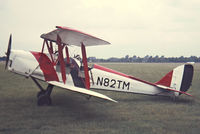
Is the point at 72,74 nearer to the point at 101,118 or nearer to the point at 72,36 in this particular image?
A: the point at 72,36

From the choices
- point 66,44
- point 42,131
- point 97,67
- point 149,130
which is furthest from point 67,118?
point 66,44

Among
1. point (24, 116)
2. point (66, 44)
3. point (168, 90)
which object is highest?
point (66, 44)

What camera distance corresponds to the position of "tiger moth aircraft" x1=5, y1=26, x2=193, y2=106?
6.33 m

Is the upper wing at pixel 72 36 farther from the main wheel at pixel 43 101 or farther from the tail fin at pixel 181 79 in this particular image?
the tail fin at pixel 181 79

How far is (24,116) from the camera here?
507cm

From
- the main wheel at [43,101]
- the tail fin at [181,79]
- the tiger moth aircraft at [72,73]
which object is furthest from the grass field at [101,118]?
the tail fin at [181,79]

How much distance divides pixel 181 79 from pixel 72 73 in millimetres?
4568

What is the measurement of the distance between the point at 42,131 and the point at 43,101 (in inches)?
90.2

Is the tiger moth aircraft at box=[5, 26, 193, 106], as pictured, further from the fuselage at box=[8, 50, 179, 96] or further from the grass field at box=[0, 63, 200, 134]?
the grass field at box=[0, 63, 200, 134]

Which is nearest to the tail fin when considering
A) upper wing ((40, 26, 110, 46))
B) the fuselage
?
the fuselage

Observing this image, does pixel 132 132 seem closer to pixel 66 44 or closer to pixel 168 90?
pixel 168 90

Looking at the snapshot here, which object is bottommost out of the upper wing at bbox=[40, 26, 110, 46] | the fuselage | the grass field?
the grass field

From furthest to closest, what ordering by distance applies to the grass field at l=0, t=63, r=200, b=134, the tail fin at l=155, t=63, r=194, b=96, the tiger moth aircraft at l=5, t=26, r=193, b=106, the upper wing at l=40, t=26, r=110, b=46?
the tail fin at l=155, t=63, r=194, b=96
the tiger moth aircraft at l=5, t=26, r=193, b=106
the upper wing at l=40, t=26, r=110, b=46
the grass field at l=0, t=63, r=200, b=134

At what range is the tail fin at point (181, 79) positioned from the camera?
733 centimetres
